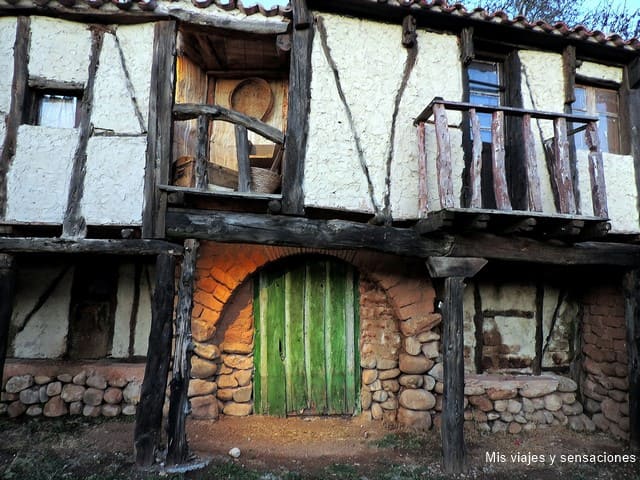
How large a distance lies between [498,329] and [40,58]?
22.2 feet

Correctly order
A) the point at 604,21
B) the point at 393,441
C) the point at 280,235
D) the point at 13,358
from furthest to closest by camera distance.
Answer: the point at 604,21 < the point at 13,358 < the point at 393,441 < the point at 280,235

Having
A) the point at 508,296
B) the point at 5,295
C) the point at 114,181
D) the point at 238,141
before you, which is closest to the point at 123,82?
the point at 114,181

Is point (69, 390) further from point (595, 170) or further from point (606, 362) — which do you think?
point (606, 362)

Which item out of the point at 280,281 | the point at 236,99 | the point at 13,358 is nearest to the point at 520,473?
the point at 280,281

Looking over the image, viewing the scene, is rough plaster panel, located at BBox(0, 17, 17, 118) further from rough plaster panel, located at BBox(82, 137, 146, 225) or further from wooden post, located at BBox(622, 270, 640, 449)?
wooden post, located at BBox(622, 270, 640, 449)

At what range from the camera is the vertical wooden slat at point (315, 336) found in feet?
17.3

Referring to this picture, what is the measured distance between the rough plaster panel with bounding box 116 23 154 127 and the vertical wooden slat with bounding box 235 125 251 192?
1.07 meters

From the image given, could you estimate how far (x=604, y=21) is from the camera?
9.54 metres

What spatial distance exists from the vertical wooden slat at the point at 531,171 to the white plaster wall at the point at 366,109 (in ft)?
3.19

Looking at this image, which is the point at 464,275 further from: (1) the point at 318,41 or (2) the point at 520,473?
(1) the point at 318,41

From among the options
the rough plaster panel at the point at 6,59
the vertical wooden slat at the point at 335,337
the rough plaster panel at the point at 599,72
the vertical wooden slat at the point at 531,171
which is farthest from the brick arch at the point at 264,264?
the rough plaster panel at the point at 599,72

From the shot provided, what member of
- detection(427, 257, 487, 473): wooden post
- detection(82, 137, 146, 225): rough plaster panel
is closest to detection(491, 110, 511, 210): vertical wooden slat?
detection(427, 257, 487, 473): wooden post

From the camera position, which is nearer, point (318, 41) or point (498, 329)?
point (318, 41)

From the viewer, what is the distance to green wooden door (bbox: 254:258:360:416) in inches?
206
